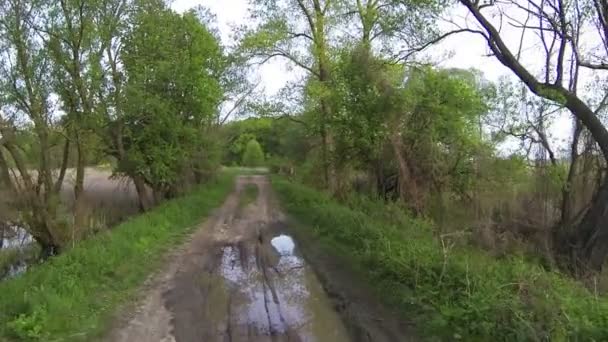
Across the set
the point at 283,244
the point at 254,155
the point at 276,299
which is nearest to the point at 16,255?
the point at 283,244

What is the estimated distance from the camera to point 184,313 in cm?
811

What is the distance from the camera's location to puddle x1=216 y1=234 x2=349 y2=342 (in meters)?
7.32

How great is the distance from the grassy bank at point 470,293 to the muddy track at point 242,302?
0.82m

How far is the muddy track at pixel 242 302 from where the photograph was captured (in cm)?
719

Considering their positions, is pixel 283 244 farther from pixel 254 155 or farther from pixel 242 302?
pixel 254 155

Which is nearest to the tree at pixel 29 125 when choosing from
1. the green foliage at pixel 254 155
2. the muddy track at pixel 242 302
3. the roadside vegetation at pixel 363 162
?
the roadside vegetation at pixel 363 162

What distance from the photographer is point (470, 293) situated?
7.84 m

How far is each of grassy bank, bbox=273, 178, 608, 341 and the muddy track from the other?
2.70 feet

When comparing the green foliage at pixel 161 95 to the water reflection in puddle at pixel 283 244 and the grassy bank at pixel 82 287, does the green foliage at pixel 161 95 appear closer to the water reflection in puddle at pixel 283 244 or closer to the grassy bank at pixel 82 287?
the grassy bank at pixel 82 287

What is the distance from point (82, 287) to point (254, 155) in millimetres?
89284

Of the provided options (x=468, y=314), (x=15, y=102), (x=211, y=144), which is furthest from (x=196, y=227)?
(x=211, y=144)

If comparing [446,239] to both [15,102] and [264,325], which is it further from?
[15,102]

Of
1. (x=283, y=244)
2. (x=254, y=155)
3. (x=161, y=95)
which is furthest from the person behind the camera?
(x=254, y=155)

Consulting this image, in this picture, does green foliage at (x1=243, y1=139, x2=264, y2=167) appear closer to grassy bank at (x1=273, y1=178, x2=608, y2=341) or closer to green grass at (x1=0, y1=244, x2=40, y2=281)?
green grass at (x1=0, y1=244, x2=40, y2=281)
